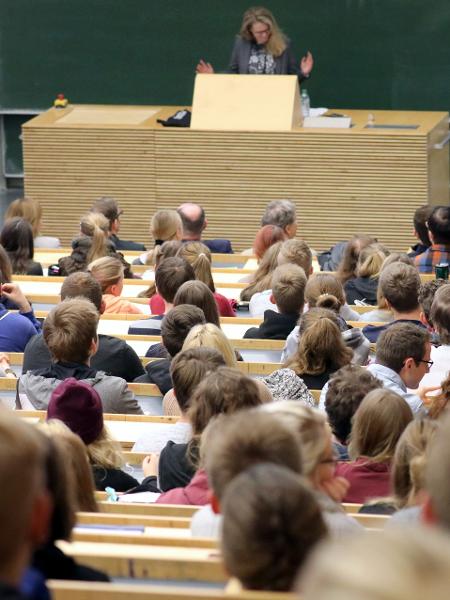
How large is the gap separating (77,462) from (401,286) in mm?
2732

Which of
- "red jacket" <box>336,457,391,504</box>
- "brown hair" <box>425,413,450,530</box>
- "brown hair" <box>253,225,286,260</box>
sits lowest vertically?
"red jacket" <box>336,457,391,504</box>

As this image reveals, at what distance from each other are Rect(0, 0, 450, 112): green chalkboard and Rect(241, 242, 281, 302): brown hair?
556 cm

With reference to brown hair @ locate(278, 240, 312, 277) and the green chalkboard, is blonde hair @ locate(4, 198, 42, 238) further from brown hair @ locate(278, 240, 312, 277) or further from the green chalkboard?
the green chalkboard

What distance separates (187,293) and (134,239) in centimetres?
546

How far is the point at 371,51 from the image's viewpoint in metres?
12.0

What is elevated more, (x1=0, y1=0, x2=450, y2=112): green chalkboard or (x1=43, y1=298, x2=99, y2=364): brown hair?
(x1=0, y1=0, x2=450, y2=112): green chalkboard

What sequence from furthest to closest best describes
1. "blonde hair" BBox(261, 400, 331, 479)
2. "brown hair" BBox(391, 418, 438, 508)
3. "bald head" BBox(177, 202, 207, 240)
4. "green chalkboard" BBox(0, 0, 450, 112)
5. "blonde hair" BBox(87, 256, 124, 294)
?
"green chalkboard" BBox(0, 0, 450, 112) → "bald head" BBox(177, 202, 207, 240) → "blonde hair" BBox(87, 256, 124, 294) → "brown hair" BBox(391, 418, 438, 508) → "blonde hair" BBox(261, 400, 331, 479)

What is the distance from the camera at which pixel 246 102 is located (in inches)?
405

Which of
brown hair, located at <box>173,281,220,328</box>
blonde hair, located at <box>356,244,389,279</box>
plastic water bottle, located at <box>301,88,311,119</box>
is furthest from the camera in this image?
plastic water bottle, located at <box>301,88,311,119</box>

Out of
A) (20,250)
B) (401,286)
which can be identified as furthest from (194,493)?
(20,250)

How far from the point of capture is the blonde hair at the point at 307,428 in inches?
114

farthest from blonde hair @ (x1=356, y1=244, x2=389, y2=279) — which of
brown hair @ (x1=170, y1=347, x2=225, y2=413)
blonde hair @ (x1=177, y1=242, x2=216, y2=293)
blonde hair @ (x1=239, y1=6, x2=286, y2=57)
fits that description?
blonde hair @ (x1=239, y1=6, x2=286, y2=57)

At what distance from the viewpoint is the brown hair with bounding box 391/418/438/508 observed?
308 cm

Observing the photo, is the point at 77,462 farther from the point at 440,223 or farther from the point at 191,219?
the point at 191,219
